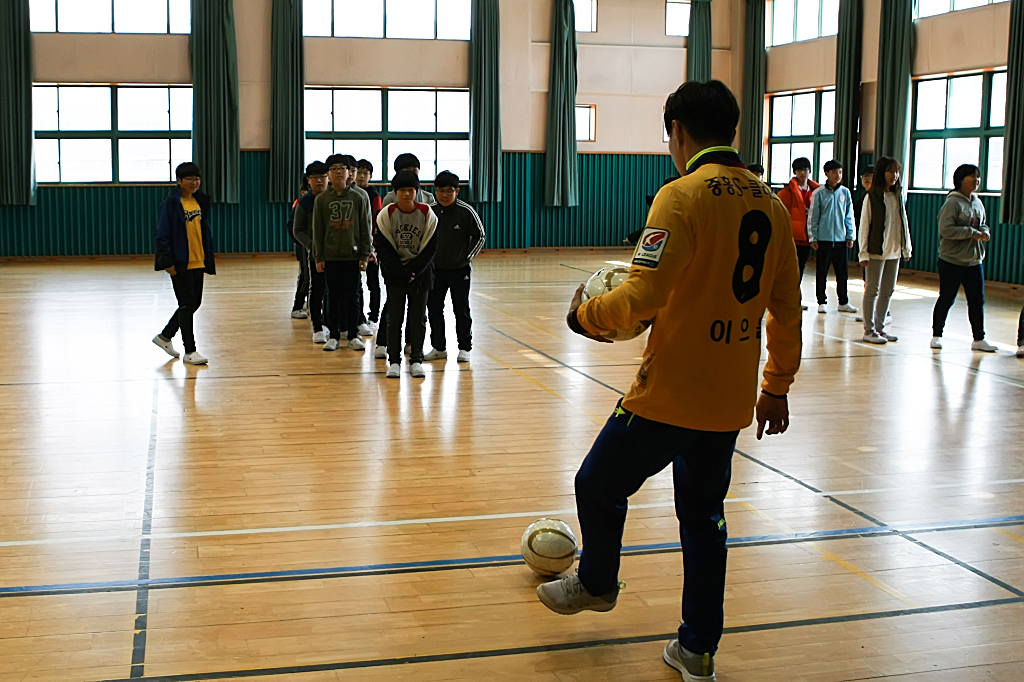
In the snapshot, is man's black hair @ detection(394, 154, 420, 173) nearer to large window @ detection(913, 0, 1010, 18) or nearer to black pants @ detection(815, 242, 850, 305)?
black pants @ detection(815, 242, 850, 305)

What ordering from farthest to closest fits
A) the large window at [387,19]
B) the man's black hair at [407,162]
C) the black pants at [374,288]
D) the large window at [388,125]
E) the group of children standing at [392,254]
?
the large window at [388,125] → the large window at [387,19] → the black pants at [374,288] → the man's black hair at [407,162] → the group of children standing at [392,254]

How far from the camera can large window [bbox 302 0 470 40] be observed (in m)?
19.7

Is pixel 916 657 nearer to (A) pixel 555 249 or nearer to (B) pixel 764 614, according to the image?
(B) pixel 764 614

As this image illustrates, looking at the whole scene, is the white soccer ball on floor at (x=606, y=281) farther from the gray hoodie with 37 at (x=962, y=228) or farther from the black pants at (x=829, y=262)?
the black pants at (x=829, y=262)

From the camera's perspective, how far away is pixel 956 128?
16.2m

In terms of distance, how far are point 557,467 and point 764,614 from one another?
2.15m

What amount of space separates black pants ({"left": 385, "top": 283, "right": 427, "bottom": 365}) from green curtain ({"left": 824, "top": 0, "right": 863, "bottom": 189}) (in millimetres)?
11585

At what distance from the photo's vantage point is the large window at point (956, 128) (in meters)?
15.5

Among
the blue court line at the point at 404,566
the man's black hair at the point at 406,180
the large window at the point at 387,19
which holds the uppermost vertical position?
the large window at the point at 387,19

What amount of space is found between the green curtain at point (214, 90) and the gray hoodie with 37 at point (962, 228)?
43.7 ft

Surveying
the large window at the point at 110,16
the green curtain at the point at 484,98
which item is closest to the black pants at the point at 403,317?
the green curtain at the point at 484,98

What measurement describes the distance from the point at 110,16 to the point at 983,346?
15.5m

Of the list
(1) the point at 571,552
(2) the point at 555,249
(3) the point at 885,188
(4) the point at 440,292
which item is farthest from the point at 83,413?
(2) the point at 555,249

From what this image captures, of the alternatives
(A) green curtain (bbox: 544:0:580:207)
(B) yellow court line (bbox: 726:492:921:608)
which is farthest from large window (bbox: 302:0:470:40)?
(B) yellow court line (bbox: 726:492:921:608)
